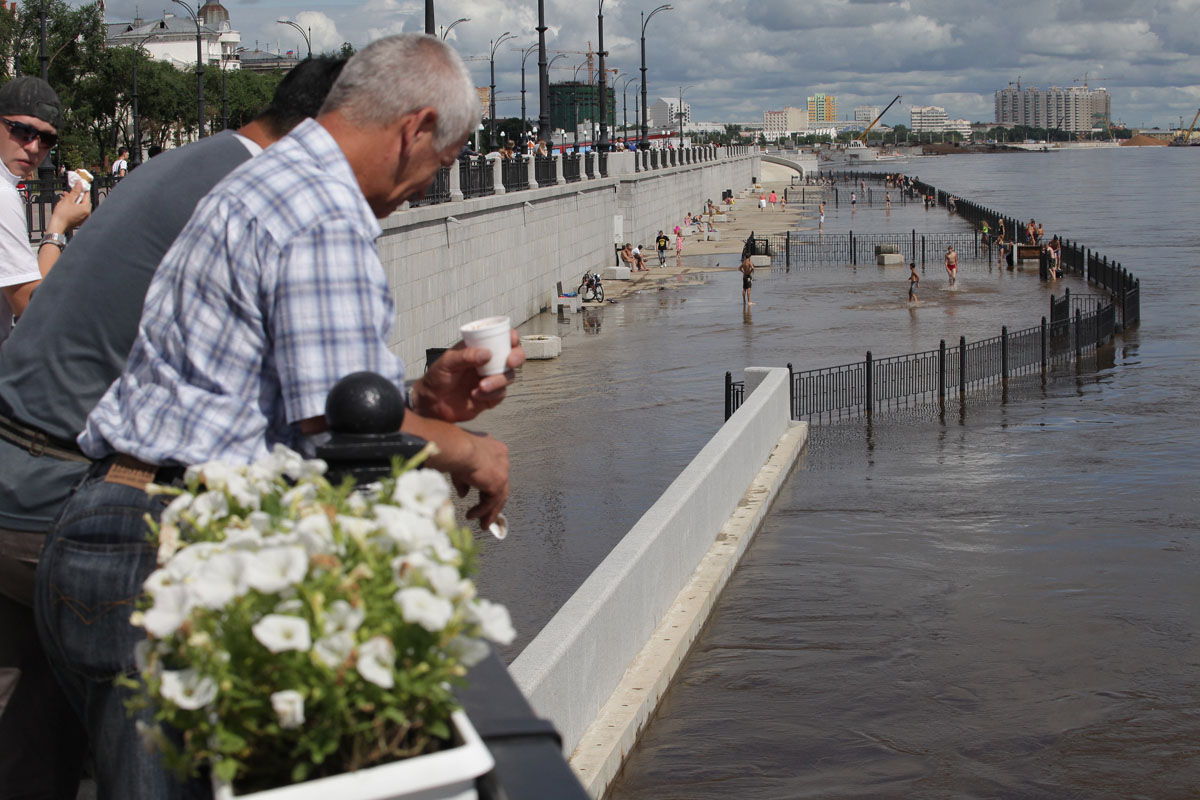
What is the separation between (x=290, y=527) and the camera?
1.88m

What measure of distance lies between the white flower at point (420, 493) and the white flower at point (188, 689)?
36 cm

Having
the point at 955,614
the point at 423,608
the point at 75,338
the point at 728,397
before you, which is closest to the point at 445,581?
the point at 423,608

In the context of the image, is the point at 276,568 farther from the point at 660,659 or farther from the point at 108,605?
the point at 660,659

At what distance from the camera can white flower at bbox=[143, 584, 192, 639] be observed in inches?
69.8

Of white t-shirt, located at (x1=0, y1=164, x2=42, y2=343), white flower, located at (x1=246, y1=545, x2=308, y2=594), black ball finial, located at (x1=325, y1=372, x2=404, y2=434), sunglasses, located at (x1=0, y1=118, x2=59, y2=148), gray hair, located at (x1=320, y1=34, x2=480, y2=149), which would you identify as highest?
sunglasses, located at (x1=0, y1=118, x2=59, y2=148)

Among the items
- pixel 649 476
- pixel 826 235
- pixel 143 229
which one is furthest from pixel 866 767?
pixel 826 235

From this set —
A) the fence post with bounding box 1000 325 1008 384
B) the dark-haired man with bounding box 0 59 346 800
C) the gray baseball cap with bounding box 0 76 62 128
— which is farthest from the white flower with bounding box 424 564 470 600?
the fence post with bounding box 1000 325 1008 384

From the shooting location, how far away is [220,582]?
1.75m

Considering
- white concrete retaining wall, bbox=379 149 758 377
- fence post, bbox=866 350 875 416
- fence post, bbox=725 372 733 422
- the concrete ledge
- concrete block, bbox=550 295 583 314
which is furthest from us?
concrete block, bbox=550 295 583 314

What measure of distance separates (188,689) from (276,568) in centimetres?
20

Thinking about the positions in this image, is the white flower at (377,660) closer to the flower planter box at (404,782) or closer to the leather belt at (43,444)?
the flower planter box at (404,782)

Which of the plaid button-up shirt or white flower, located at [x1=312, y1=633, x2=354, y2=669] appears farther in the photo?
the plaid button-up shirt

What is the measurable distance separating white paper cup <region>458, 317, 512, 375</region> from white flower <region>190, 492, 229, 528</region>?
653 millimetres

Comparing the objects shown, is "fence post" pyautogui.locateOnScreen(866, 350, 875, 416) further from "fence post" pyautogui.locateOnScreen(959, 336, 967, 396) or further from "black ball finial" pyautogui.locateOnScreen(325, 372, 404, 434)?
"black ball finial" pyautogui.locateOnScreen(325, 372, 404, 434)
